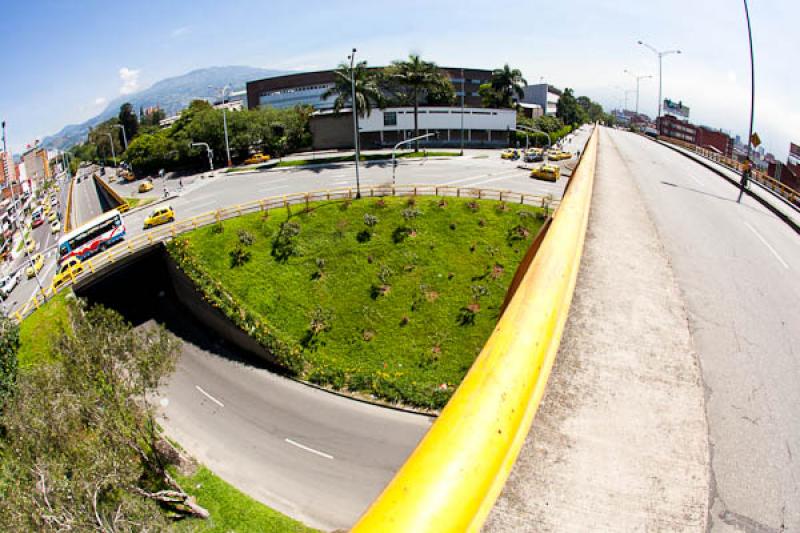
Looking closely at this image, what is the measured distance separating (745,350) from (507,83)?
235 ft

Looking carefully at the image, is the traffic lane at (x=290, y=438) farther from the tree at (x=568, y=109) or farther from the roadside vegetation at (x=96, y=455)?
the tree at (x=568, y=109)

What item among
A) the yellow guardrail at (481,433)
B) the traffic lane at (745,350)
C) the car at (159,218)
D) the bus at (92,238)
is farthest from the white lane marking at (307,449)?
the car at (159,218)

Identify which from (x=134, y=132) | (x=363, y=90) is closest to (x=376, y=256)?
(x=363, y=90)

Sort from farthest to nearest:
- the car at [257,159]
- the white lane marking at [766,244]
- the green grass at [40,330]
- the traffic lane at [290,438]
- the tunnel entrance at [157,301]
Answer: the car at [257,159] < the tunnel entrance at [157,301] < the green grass at [40,330] < the traffic lane at [290,438] < the white lane marking at [766,244]

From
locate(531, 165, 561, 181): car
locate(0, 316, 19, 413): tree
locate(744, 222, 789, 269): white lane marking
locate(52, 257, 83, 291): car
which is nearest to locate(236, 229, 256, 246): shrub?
locate(52, 257, 83, 291): car

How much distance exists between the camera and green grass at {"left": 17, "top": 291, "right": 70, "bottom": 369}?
19.1 metres

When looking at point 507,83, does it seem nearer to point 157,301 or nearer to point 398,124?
point 398,124

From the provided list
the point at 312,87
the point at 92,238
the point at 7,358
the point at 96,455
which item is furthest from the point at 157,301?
the point at 312,87

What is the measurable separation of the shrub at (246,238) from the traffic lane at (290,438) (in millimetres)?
8577

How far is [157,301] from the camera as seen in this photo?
28.1 meters

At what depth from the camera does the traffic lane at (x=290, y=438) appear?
1505 centimetres

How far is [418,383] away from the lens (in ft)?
62.9

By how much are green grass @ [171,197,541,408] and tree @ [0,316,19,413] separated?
8467 mm

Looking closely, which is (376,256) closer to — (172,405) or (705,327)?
(172,405)
